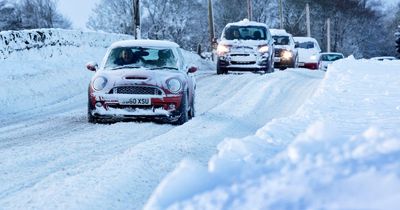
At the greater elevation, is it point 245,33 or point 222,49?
point 245,33

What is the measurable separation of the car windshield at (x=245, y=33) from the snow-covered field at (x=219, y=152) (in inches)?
228

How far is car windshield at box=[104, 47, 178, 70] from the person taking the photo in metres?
Answer: 11.4

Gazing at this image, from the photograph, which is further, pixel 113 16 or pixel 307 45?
pixel 113 16

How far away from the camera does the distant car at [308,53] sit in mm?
33625

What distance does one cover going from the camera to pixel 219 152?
4.38 m

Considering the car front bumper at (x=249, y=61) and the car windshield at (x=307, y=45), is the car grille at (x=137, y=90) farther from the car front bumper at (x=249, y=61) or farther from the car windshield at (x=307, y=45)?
the car windshield at (x=307, y=45)

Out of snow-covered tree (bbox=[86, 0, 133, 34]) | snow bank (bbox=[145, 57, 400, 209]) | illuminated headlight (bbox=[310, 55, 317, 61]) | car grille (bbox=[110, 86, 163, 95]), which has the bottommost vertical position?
illuminated headlight (bbox=[310, 55, 317, 61])

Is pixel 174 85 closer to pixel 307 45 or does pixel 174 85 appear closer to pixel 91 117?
pixel 91 117

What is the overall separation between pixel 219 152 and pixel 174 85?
6.49 metres

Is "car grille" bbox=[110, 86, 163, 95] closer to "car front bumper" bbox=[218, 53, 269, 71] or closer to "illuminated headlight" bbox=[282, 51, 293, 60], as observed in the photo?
"car front bumper" bbox=[218, 53, 269, 71]

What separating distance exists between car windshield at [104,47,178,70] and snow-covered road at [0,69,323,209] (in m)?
1.16

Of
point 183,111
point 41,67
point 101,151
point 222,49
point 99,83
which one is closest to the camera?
point 101,151

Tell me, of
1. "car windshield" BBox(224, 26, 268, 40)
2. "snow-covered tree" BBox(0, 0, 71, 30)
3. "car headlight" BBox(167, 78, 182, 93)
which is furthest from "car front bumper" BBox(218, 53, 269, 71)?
"snow-covered tree" BBox(0, 0, 71, 30)

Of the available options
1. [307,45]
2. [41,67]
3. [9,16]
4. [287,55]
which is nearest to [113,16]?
[9,16]
